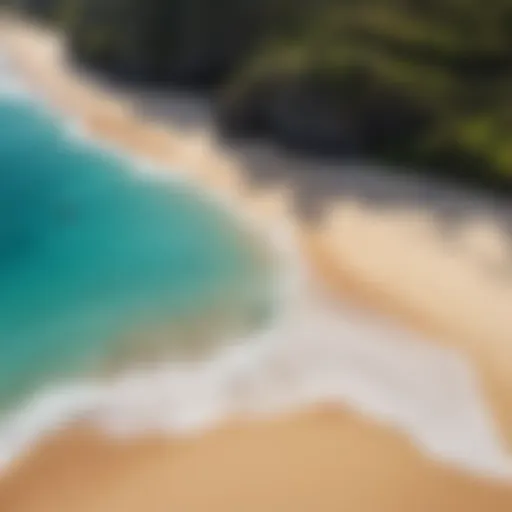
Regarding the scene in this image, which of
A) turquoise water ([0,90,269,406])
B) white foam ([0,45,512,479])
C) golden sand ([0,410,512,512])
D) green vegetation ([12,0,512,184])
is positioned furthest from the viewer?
green vegetation ([12,0,512,184])

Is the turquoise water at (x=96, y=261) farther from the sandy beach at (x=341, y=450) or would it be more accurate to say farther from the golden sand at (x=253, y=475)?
the golden sand at (x=253, y=475)

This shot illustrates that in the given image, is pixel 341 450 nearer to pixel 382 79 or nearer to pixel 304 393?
pixel 304 393

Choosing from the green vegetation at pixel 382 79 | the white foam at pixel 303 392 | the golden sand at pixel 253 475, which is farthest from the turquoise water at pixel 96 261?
the green vegetation at pixel 382 79

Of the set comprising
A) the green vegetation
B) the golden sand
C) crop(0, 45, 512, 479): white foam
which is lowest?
the golden sand

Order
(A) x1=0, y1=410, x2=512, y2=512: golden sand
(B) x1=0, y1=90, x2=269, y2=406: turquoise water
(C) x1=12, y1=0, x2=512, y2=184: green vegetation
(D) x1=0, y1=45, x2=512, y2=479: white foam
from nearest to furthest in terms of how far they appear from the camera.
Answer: (A) x1=0, y1=410, x2=512, y2=512: golden sand
(D) x1=0, y1=45, x2=512, y2=479: white foam
(B) x1=0, y1=90, x2=269, y2=406: turquoise water
(C) x1=12, y1=0, x2=512, y2=184: green vegetation

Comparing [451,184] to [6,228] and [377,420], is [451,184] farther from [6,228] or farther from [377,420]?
[6,228]

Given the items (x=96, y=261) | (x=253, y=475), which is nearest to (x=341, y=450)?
(x=253, y=475)

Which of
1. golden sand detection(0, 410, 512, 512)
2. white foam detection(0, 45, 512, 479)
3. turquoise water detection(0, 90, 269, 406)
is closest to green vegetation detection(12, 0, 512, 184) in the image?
turquoise water detection(0, 90, 269, 406)

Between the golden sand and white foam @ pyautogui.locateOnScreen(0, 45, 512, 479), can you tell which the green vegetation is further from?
the golden sand
